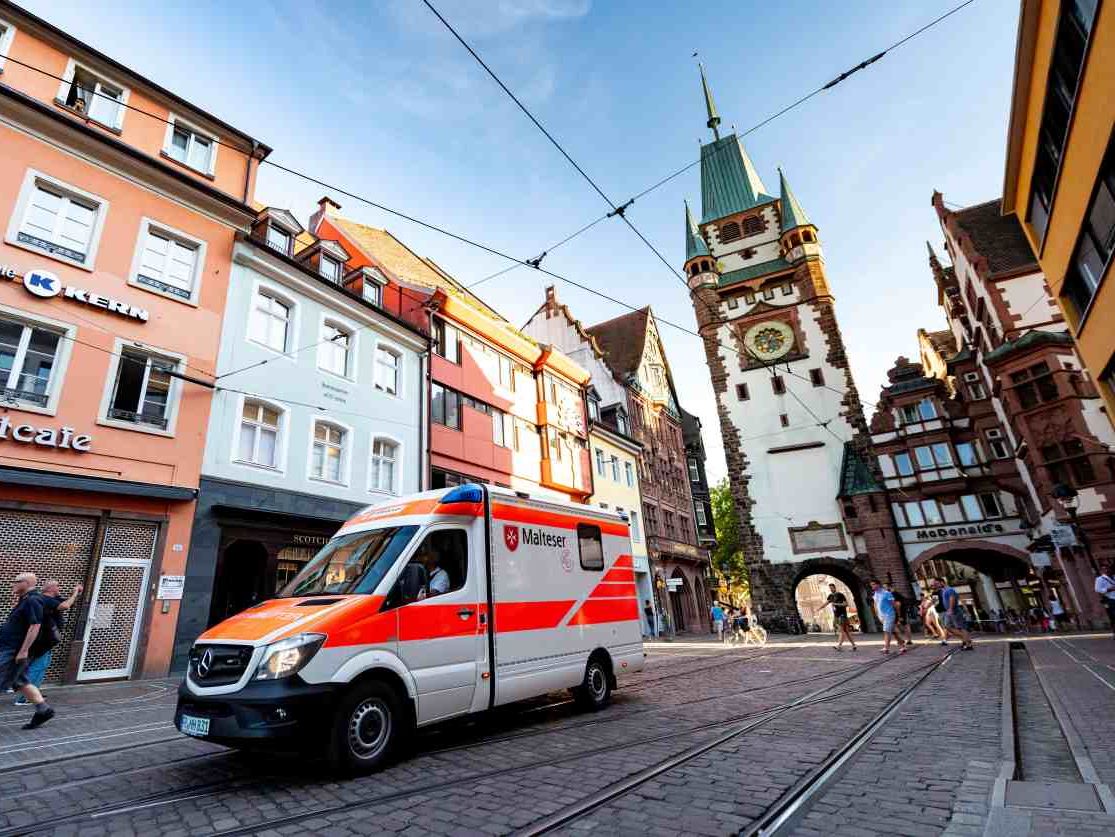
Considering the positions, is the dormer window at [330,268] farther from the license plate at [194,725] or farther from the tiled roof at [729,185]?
the tiled roof at [729,185]

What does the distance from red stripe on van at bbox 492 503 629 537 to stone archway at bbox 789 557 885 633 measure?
1089 inches

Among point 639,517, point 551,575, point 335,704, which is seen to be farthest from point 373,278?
point 639,517

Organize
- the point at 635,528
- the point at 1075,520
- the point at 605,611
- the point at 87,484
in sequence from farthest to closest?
the point at 635,528, the point at 1075,520, the point at 87,484, the point at 605,611

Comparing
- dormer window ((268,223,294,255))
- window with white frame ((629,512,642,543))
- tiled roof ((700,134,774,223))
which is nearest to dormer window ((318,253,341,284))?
dormer window ((268,223,294,255))

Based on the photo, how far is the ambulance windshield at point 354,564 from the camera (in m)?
5.77

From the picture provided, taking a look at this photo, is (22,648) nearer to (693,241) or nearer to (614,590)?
(614,590)

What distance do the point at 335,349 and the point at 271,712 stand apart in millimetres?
14185

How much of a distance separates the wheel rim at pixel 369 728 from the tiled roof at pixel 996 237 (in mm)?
34300

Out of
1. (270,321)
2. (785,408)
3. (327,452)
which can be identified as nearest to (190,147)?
(270,321)

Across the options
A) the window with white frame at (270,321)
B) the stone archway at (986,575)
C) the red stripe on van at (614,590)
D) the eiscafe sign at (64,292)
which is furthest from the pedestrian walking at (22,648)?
the stone archway at (986,575)

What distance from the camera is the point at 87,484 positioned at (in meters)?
11.0

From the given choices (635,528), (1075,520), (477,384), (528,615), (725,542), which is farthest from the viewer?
(725,542)

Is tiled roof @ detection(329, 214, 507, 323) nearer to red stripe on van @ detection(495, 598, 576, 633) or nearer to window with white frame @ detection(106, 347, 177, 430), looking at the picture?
window with white frame @ detection(106, 347, 177, 430)

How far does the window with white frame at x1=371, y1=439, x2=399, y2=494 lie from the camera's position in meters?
17.4
